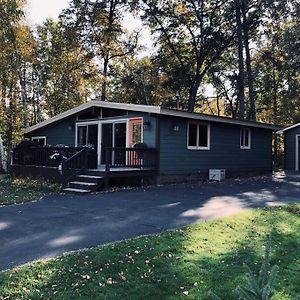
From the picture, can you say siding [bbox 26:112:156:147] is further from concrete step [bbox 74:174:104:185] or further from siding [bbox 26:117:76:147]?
concrete step [bbox 74:174:104:185]

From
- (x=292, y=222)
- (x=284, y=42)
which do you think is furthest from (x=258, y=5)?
(x=292, y=222)

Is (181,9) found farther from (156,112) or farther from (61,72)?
(156,112)

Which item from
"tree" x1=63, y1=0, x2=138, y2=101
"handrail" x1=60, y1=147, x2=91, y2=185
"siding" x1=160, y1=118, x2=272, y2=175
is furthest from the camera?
"tree" x1=63, y1=0, x2=138, y2=101

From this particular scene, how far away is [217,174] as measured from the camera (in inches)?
595

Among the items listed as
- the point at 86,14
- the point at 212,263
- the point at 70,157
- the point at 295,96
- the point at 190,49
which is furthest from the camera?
the point at 295,96

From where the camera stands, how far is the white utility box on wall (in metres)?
15.0

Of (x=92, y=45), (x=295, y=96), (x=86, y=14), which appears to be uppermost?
(x=86, y=14)

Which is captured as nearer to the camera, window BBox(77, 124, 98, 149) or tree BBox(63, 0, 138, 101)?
window BBox(77, 124, 98, 149)

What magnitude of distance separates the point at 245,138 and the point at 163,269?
13832 mm

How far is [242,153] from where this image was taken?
56.4 feet

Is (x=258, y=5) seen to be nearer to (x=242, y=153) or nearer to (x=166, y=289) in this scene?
(x=242, y=153)

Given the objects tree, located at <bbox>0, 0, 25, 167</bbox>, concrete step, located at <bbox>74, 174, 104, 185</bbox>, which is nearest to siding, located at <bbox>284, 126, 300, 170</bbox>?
concrete step, located at <bbox>74, 174, 104, 185</bbox>

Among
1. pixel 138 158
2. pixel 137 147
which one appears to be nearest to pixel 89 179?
pixel 138 158

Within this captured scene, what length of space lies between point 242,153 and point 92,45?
40.1 ft
